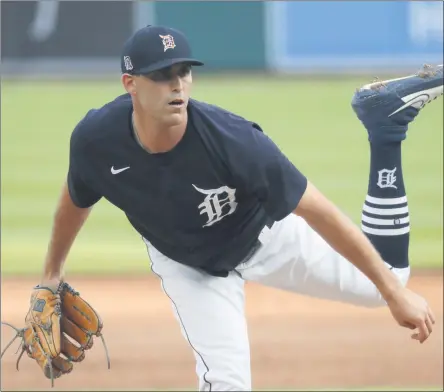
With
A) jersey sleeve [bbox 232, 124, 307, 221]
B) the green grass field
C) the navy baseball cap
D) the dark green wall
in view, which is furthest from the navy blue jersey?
the dark green wall

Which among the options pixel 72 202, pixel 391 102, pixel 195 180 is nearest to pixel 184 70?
pixel 195 180

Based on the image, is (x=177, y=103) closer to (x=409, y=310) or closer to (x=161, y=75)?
(x=161, y=75)

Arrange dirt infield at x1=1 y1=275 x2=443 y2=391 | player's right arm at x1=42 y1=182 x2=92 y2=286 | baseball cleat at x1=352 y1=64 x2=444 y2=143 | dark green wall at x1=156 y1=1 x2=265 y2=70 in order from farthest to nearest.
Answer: dark green wall at x1=156 y1=1 x2=265 y2=70, dirt infield at x1=1 y1=275 x2=443 y2=391, baseball cleat at x1=352 y1=64 x2=444 y2=143, player's right arm at x1=42 y1=182 x2=92 y2=286

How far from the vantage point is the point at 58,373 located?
3652 mm

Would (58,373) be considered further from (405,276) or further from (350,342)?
(350,342)

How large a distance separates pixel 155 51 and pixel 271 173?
1.77 feet

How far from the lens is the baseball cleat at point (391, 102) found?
3.63 m

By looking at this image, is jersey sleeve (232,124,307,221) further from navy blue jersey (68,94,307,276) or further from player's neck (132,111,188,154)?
player's neck (132,111,188,154)

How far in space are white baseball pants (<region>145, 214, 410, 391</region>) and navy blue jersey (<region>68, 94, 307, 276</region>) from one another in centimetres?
9

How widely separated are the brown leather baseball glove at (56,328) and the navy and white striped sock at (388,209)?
3.77 ft

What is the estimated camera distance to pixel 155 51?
293 cm

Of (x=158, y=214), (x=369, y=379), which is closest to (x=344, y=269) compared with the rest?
(x=158, y=214)

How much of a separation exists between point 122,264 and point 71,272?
0.46 metres

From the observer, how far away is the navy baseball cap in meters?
2.92
